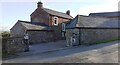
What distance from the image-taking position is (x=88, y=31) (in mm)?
28219

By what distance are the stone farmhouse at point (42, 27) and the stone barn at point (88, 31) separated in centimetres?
660

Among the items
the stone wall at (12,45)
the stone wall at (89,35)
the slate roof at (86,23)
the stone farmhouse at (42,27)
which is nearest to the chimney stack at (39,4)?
the stone farmhouse at (42,27)

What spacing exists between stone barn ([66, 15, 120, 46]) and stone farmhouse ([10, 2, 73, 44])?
6.60 m

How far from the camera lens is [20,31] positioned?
3319 cm

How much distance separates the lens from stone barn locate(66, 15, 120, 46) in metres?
27.1

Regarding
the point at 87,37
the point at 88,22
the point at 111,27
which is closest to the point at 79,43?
the point at 87,37

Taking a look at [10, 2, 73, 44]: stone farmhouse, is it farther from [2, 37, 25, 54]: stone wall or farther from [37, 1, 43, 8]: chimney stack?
[2, 37, 25, 54]: stone wall

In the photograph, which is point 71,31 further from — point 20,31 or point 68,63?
point 68,63

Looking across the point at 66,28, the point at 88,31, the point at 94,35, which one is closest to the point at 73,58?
the point at 88,31

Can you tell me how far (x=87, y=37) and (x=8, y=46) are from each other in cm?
1280

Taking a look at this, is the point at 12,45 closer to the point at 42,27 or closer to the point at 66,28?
the point at 66,28

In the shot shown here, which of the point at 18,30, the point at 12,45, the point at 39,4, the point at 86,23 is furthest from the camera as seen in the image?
the point at 39,4

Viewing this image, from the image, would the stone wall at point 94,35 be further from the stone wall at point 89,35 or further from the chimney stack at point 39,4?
the chimney stack at point 39,4

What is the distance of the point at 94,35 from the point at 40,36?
10227 millimetres
